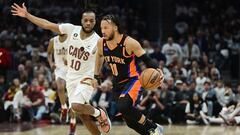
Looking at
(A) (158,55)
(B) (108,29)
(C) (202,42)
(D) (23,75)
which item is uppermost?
(B) (108,29)

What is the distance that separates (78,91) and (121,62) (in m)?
1.35

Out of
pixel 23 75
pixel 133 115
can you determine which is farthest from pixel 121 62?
pixel 23 75

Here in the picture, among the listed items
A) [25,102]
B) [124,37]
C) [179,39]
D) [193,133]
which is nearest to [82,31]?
[124,37]

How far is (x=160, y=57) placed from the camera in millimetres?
19000

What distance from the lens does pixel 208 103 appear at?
55.7 feet

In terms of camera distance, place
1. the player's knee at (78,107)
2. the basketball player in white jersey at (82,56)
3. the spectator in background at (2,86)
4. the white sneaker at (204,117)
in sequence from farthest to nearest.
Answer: the spectator in background at (2,86) → the white sneaker at (204,117) → the basketball player in white jersey at (82,56) → the player's knee at (78,107)

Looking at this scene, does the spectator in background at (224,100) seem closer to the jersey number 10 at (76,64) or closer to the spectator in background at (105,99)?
the spectator in background at (105,99)

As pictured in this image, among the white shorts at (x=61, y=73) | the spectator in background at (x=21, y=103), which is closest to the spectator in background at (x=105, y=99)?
the spectator in background at (x=21, y=103)

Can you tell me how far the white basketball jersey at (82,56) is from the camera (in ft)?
32.7

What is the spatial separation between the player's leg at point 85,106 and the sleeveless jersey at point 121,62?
0.95m

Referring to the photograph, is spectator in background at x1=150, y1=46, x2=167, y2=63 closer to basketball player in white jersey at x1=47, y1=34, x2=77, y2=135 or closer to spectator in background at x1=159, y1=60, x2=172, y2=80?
spectator in background at x1=159, y1=60, x2=172, y2=80

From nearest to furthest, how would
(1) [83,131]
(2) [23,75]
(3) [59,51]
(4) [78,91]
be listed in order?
1. (4) [78,91]
2. (3) [59,51]
3. (1) [83,131]
4. (2) [23,75]

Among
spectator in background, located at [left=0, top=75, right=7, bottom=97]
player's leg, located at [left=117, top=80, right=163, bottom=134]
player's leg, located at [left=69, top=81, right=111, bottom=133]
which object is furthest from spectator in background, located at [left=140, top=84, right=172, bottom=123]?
player's leg, located at [left=117, top=80, right=163, bottom=134]

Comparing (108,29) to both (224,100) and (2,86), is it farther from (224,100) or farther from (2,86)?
(2,86)
